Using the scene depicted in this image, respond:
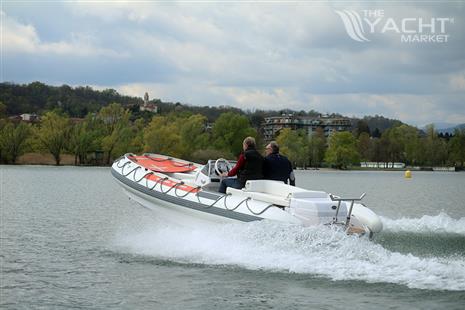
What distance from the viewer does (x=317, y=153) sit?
104m

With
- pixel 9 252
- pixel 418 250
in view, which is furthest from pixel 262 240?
pixel 9 252

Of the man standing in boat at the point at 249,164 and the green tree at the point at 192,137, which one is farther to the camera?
the green tree at the point at 192,137

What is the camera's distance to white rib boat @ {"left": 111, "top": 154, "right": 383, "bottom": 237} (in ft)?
36.0

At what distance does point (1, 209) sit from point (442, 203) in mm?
19397

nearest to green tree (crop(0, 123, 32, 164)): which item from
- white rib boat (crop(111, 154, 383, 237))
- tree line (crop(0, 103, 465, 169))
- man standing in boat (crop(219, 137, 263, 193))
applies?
tree line (crop(0, 103, 465, 169))

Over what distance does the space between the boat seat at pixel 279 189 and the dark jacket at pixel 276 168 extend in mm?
480

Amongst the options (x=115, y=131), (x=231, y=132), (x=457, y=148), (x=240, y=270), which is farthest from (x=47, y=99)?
(x=240, y=270)

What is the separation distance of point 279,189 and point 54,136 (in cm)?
7320

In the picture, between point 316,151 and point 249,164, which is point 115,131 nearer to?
point 316,151

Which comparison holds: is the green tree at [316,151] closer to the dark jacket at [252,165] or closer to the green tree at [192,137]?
the green tree at [192,137]

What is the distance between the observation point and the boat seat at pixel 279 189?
37.2 ft

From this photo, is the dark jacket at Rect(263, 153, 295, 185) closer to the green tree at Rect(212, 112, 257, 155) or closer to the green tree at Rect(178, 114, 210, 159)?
the green tree at Rect(178, 114, 210, 159)

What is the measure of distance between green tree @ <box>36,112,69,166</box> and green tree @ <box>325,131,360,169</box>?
42232mm

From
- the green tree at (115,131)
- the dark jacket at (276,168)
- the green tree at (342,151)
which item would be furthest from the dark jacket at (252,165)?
the green tree at (342,151)
